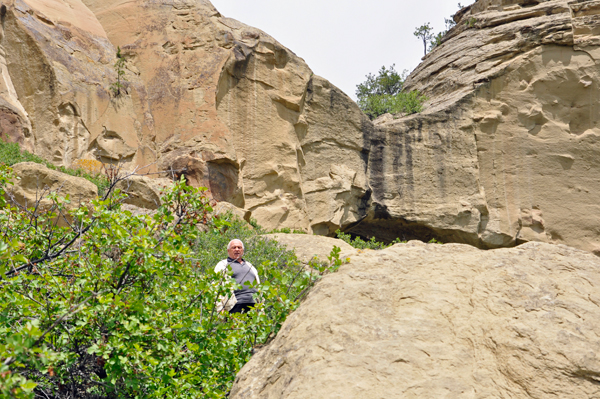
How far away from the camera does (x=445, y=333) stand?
114 inches

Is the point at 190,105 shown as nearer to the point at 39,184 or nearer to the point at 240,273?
the point at 39,184

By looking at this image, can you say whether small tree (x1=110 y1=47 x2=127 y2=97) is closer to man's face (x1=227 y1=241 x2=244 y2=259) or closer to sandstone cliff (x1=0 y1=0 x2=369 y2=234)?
sandstone cliff (x1=0 y1=0 x2=369 y2=234)

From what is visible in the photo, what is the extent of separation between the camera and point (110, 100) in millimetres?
11953

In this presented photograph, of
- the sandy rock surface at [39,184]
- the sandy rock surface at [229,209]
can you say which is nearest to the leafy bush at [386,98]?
the sandy rock surface at [229,209]

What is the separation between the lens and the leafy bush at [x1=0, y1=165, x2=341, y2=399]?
288cm

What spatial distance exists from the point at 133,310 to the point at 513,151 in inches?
554

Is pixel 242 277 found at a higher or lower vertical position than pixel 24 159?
lower

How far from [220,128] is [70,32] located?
13.6ft

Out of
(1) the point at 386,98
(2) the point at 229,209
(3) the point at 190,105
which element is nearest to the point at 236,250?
(2) the point at 229,209

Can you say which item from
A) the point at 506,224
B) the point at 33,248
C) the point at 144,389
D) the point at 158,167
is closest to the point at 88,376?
the point at 144,389

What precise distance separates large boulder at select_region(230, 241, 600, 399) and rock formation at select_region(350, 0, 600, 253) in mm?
11420

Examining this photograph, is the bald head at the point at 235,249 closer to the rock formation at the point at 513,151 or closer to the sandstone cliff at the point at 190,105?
the sandstone cliff at the point at 190,105

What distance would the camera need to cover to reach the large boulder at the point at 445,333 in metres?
2.57

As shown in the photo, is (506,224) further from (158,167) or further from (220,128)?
(158,167)
